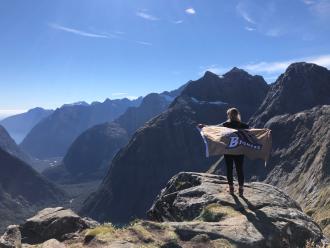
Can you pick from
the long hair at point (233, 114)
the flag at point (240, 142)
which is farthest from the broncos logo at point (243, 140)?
the long hair at point (233, 114)

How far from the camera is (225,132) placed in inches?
989

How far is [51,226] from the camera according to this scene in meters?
25.8

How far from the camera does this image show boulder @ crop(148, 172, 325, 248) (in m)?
17.7

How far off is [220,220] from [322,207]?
190m

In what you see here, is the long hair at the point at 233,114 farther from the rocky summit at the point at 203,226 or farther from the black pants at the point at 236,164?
the rocky summit at the point at 203,226

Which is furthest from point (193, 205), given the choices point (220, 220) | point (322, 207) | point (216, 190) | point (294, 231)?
point (322, 207)

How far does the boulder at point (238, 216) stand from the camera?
17.7 meters

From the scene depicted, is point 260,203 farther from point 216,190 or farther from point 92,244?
point 92,244

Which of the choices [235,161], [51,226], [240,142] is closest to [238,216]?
[235,161]

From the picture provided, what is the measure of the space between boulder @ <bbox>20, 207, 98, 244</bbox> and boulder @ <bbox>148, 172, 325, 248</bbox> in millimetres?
4714

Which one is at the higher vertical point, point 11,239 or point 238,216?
point 238,216

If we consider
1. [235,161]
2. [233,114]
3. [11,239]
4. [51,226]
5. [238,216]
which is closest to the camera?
[11,239]

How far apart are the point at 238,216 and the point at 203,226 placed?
2.50 metres

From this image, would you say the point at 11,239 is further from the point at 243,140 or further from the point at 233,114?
the point at 233,114
